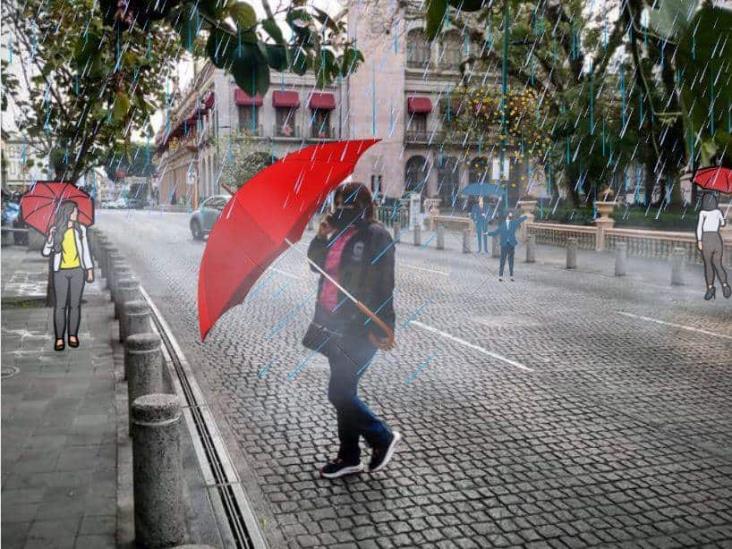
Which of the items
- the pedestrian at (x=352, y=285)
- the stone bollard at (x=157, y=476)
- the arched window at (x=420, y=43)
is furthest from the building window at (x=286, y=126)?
the stone bollard at (x=157, y=476)

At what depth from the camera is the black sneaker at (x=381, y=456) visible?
465 centimetres

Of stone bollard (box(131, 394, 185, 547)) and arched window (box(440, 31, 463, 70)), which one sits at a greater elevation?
arched window (box(440, 31, 463, 70))

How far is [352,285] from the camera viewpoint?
4016 millimetres

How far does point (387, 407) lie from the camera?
6.11 m

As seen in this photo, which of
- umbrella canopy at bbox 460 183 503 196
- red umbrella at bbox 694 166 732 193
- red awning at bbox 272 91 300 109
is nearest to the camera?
red umbrella at bbox 694 166 732 193

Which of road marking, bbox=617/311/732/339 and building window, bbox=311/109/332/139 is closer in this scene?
building window, bbox=311/109/332/139

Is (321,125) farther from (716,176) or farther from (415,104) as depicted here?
(415,104)

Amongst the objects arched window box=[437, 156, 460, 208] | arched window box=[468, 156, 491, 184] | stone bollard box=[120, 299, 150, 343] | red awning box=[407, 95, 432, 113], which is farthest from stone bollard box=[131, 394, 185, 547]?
arched window box=[437, 156, 460, 208]

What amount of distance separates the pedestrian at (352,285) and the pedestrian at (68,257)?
220 centimetres

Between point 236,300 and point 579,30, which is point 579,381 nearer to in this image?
point 236,300

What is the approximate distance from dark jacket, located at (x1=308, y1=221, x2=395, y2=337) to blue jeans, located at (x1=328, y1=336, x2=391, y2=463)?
0.53 ft

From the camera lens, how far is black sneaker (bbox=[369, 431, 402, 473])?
465 centimetres

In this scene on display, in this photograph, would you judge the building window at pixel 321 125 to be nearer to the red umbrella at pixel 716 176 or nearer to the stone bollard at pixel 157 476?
the stone bollard at pixel 157 476

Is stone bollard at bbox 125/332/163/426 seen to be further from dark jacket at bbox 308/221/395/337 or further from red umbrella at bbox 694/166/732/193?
red umbrella at bbox 694/166/732/193
